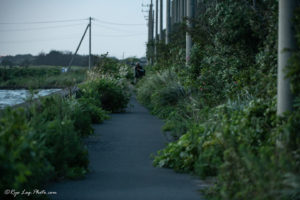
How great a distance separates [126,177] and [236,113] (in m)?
1.79

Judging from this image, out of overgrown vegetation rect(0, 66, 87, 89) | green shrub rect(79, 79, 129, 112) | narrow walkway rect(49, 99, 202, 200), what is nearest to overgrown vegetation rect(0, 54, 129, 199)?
narrow walkway rect(49, 99, 202, 200)

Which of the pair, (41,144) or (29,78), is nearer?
(41,144)

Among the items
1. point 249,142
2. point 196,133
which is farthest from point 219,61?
point 249,142

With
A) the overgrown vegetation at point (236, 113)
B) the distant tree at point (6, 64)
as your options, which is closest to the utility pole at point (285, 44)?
the overgrown vegetation at point (236, 113)

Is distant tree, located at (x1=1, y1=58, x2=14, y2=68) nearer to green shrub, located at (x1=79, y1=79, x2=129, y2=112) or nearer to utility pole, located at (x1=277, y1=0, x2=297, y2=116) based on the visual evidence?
green shrub, located at (x1=79, y1=79, x2=129, y2=112)

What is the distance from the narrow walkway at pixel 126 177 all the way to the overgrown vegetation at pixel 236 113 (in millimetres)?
322

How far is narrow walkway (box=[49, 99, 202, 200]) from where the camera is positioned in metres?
5.46

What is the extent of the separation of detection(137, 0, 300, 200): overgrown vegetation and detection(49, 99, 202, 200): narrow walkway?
322 millimetres

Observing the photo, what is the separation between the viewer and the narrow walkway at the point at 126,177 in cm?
546

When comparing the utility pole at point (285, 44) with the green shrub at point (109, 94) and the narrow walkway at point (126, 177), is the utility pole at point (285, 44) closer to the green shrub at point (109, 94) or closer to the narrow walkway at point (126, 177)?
the narrow walkway at point (126, 177)

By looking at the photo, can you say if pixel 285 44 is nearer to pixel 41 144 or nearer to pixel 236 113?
pixel 236 113

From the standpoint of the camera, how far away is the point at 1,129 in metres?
3.92

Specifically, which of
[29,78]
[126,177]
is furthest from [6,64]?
[126,177]

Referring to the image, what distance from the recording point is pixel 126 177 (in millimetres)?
6320
